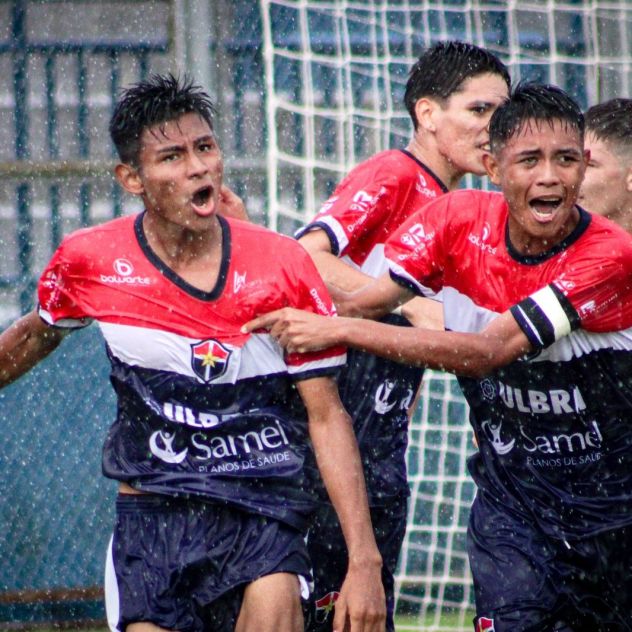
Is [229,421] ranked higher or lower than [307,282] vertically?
lower

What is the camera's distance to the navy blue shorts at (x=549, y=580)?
4805mm

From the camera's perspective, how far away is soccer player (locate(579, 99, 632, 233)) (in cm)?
573

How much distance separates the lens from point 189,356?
15.4 ft

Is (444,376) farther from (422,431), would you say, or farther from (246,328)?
(246,328)

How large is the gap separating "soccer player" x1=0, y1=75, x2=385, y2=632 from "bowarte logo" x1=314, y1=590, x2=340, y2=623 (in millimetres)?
1011

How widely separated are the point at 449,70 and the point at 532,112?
1.45 metres

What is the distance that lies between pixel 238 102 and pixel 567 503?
5.36 meters

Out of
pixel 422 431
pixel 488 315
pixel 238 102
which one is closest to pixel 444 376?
pixel 422 431

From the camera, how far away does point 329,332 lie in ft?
15.1

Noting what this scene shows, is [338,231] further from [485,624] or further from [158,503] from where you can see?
[485,624]

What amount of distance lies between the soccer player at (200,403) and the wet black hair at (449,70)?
164 centimetres

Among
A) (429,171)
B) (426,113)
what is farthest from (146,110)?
(426,113)

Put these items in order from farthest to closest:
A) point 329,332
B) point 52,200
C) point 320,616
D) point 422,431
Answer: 1. point 52,200
2. point 422,431
3. point 320,616
4. point 329,332

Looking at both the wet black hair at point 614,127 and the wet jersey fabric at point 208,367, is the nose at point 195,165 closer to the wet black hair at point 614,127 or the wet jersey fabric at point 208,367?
the wet jersey fabric at point 208,367
